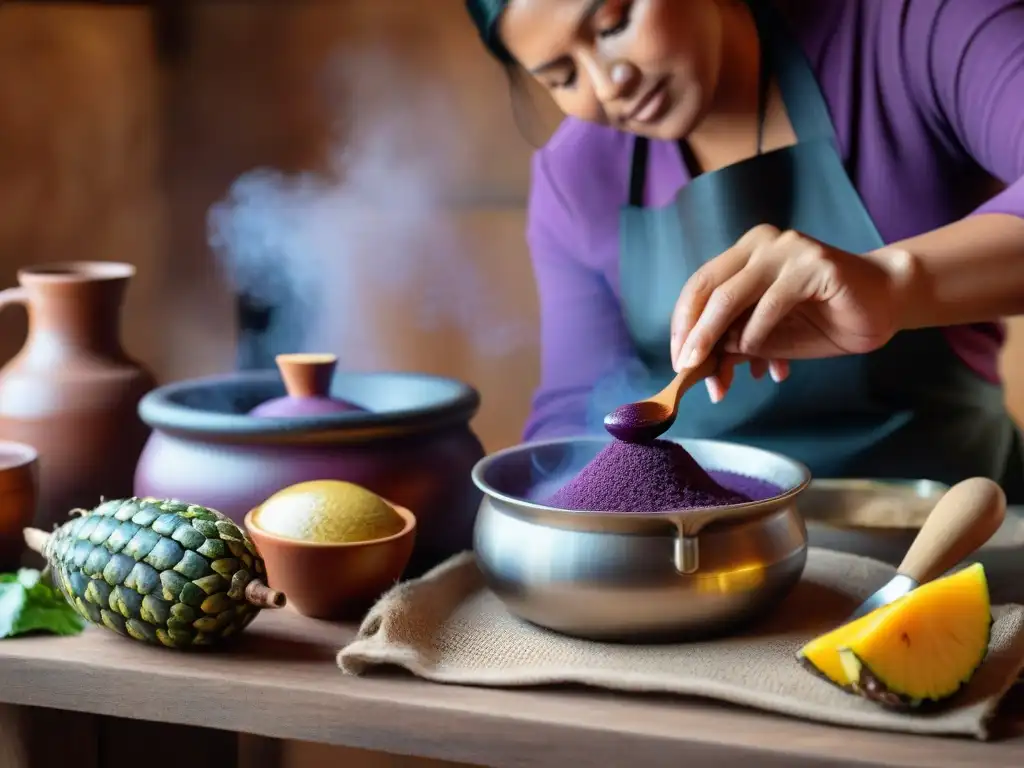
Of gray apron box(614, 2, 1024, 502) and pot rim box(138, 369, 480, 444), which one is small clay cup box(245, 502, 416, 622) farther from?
gray apron box(614, 2, 1024, 502)

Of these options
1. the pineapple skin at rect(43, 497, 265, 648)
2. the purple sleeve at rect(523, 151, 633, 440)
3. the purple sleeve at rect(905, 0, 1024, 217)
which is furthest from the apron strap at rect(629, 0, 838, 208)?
the pineapple skin at rect(43, 497, 265, 648)

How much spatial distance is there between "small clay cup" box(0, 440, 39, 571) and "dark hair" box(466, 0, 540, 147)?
646 mm

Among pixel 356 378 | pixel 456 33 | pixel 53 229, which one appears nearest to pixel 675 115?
pixel 456 33

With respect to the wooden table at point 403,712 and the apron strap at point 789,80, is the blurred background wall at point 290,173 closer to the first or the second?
the apron strap at point 789,80

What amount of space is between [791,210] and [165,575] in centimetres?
84

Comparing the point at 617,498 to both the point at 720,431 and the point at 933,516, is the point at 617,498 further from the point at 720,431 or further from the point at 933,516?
the point at 720,431

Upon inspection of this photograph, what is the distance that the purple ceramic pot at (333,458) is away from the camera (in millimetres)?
953

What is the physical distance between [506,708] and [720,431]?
73cm

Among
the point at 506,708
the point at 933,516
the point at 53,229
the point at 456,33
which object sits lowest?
the point at 506,708

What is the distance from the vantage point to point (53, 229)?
5.47ft

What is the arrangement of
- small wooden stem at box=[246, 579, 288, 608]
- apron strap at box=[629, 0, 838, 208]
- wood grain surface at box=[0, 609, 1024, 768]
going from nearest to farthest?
1. wood grain surface at box=[0, 609, 1024, 768]
2. small wooden stem at box=[246, 579, 288, 608]
3. apron strap at box=[629, 0, 838, 208]

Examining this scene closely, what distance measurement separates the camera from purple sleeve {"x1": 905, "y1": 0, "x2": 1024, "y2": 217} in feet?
3.60

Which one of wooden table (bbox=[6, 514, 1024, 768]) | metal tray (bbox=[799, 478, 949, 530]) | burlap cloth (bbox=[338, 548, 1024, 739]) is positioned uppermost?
metal tray (bbox=[799, 478, 949, 530])

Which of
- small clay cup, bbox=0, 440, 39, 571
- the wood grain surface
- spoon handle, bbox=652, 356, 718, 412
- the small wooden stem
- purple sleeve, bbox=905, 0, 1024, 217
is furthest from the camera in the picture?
purple sleeve, bbox=905, 0, 1024, 217
